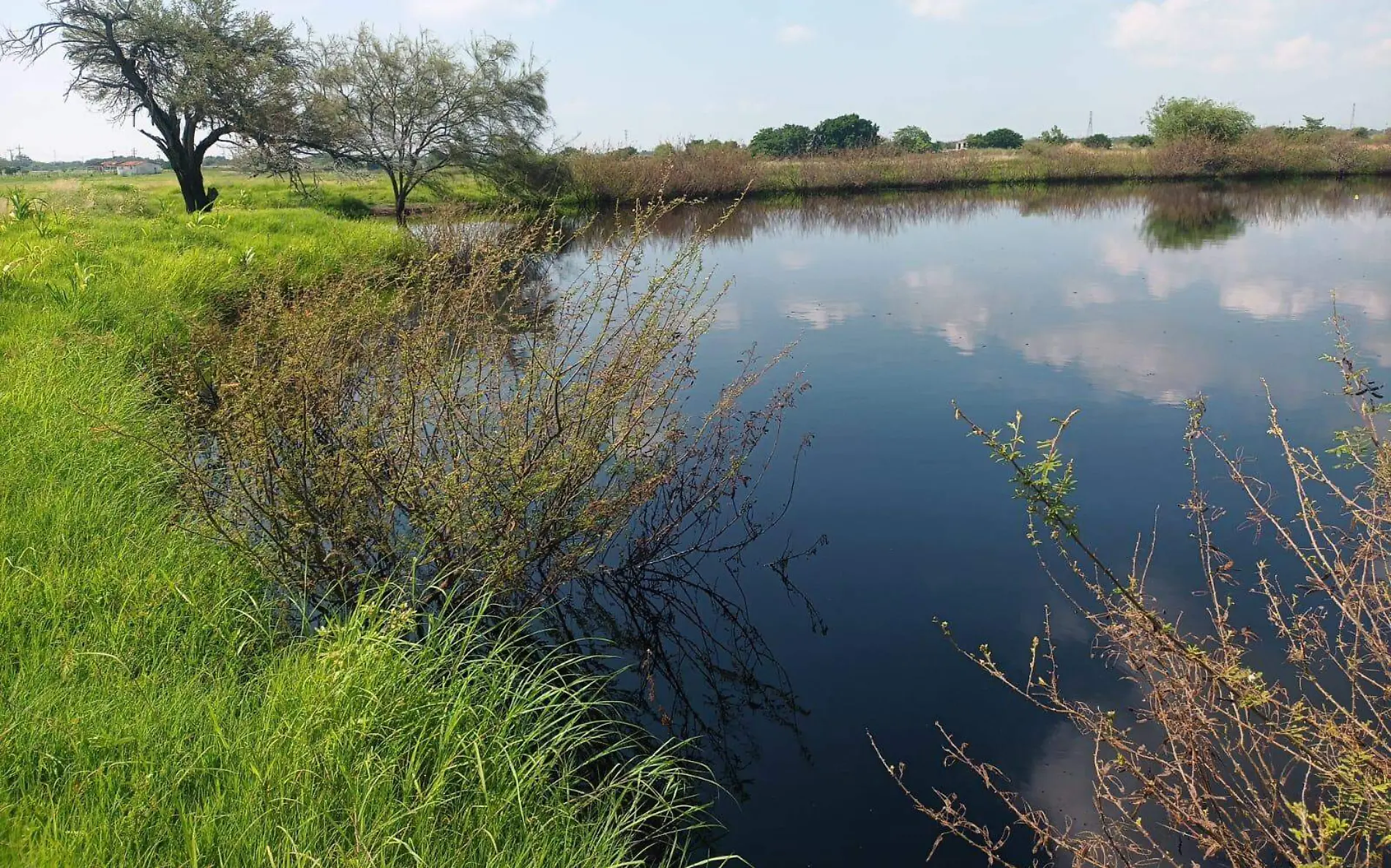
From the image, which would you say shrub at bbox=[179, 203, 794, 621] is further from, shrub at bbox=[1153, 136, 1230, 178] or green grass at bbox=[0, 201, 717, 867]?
shrub at bbox=[1153, 136, 1230, 178]

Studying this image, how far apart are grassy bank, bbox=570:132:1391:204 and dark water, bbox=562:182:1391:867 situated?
740 inches

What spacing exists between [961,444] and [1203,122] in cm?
4499

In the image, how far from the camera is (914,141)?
59469mm

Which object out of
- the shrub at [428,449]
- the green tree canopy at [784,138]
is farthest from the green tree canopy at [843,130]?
the shrub at [428,449]

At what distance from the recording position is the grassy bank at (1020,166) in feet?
134

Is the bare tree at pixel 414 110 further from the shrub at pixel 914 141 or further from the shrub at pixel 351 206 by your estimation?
the shrub at pixel 914 141

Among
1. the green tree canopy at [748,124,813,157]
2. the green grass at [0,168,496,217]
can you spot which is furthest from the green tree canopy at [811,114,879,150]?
the green grass at [0,168,496,217]

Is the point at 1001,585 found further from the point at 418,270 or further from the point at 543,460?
the point at 418,270

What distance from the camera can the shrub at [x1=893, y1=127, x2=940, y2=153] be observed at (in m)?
50.7

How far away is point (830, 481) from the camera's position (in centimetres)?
809

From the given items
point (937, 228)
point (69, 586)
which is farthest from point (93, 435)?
point (937, 228)

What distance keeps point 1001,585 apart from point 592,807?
3.37 meters

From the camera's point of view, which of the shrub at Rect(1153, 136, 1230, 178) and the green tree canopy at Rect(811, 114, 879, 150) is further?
the green tree canopy at Rect(811, 114, 879, 150)

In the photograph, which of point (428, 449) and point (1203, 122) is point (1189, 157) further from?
point (428, 449)
